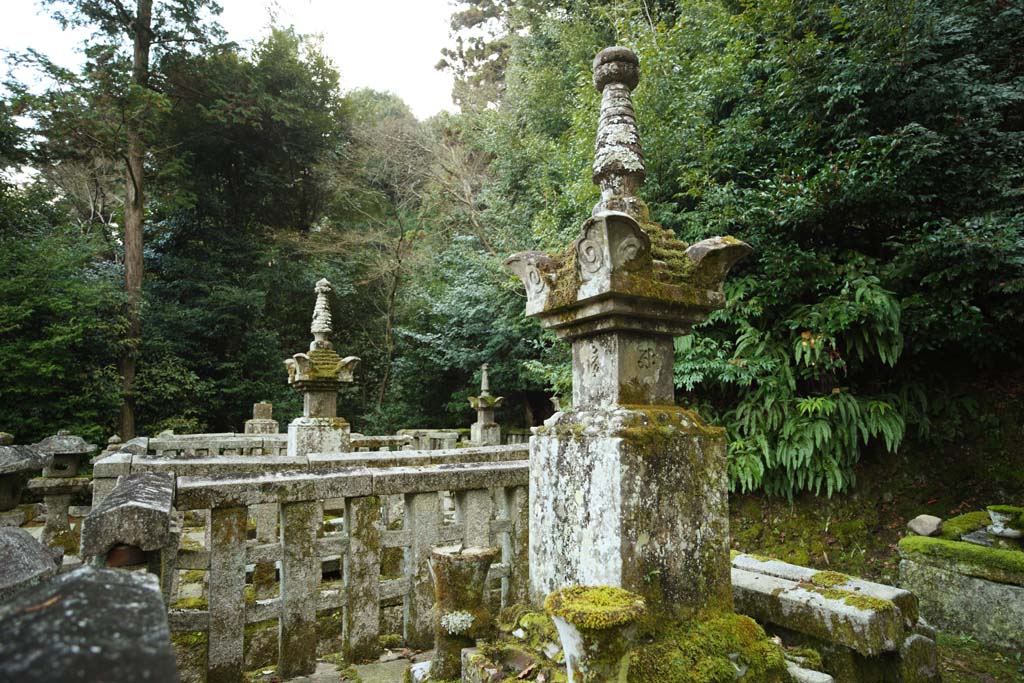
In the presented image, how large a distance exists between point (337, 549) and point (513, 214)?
Result: 1150 centimetres

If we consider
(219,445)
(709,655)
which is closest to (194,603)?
(709,655)

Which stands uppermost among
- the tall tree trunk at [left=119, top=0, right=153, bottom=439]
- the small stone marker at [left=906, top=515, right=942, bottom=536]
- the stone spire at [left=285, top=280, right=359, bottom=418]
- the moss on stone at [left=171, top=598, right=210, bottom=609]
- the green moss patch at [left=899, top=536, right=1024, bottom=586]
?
the tall tree trunk at [left=119, top=0, right=153, bottom=439]

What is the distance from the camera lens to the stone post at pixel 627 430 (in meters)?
2.19

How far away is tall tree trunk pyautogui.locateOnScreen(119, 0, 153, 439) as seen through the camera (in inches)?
561

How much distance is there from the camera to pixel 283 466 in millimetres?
4688

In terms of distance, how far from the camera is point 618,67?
2770 millimetres

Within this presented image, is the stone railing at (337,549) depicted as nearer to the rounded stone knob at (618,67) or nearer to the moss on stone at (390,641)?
the moss on stone at (390,641)

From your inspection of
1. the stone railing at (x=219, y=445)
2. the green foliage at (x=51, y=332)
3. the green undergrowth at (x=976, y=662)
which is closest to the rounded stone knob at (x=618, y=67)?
the green undergrowth at (x=976, y=662)

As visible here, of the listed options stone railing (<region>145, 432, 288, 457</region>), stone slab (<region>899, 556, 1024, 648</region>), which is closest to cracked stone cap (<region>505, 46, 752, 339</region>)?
stone slab (<region>899, 556, 1024, 648</region>)

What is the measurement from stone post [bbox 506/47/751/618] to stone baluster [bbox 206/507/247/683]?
1.40m

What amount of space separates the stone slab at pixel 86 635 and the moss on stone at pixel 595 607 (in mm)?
1222

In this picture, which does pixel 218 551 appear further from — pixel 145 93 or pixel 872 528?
pixel 145 93

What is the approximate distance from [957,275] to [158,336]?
1795 centimetres

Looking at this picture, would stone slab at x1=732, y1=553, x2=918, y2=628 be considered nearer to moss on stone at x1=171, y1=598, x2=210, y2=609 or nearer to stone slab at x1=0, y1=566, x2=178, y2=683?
stone slab at x1=0, y1=566, x2=178, y2=683
